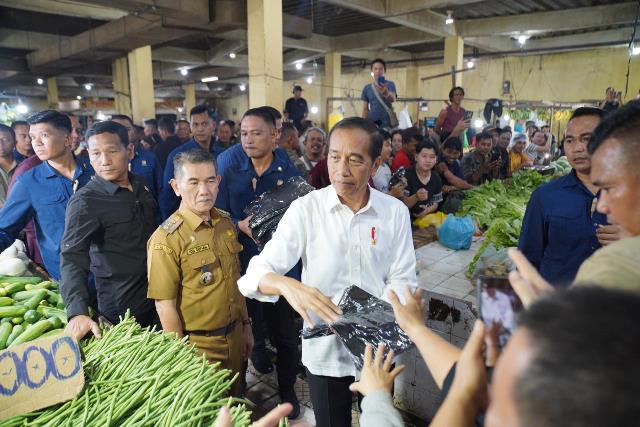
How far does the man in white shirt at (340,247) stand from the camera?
73.3 inches

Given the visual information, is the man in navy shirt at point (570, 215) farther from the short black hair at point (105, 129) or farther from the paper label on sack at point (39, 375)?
the short black hair at point (105, 129)

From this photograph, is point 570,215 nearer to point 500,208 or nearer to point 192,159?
point 500,208

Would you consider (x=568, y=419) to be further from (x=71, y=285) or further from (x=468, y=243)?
(x=468, y=243)

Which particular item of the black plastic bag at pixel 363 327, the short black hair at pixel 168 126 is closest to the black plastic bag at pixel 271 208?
the black plastic bag at pixel 363 327

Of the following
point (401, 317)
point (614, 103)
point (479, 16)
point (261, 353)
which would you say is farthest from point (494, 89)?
point (401, 317)

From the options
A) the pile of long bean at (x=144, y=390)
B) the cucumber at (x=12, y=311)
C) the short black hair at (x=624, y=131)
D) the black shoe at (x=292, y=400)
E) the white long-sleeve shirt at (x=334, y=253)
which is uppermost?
the short black hair at (x=624, y=131)

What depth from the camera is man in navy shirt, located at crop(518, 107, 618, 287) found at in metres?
2.30

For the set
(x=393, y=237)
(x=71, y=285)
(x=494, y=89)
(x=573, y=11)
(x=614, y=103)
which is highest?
(x=573, y=11)

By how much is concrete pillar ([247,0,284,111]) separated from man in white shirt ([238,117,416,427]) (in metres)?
4.88

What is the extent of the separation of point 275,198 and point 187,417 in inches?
63.3

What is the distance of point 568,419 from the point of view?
1.58 feet

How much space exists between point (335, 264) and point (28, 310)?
177 centimetres

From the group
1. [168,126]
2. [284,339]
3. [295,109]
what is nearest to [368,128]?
[284,339]

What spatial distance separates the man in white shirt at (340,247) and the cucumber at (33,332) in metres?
1.15
